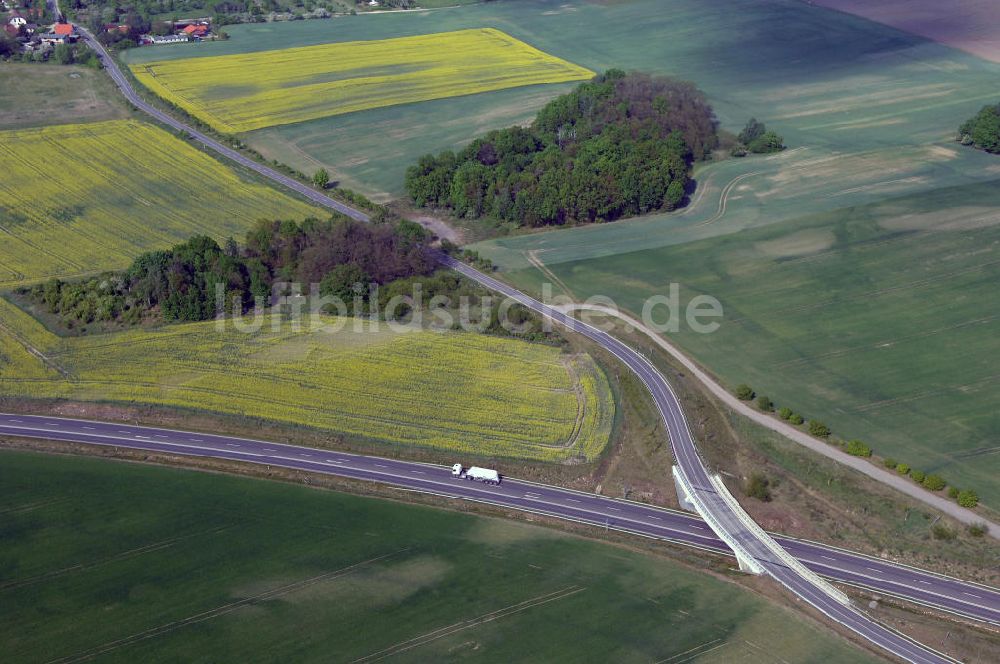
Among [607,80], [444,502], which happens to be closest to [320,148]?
[607,80]

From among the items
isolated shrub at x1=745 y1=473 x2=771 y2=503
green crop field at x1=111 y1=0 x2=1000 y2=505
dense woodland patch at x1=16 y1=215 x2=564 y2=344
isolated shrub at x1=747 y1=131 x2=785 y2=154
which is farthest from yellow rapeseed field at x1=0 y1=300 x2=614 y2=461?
isolated shrub at x1=747 y1=131 x2=785 y2=154

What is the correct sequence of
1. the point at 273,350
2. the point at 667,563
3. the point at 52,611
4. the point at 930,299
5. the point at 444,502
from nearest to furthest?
the point at 52,611 < the point at 667,563 < the point at 444,502 < the point at 273,350 < the point at 930,299

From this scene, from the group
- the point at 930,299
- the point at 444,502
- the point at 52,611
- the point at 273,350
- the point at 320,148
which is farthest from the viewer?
the point at 320,148

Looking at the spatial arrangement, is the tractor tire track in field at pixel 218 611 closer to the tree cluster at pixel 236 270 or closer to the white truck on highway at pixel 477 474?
the white truck on highway at pixel 477 474

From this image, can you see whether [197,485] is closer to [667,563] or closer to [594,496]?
[594,496]

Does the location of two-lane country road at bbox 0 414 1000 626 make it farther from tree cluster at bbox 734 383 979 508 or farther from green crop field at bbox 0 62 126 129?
green crop field at bbox 0 62 126 129

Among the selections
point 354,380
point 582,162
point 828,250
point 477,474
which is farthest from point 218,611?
point 828,250

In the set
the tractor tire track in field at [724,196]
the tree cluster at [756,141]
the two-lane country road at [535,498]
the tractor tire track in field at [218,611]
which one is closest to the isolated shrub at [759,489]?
the two-lane country road at [535,498]

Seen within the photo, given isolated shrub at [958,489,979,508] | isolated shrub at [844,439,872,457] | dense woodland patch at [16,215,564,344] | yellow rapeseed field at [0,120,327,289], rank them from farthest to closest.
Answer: yellow rapeseed field at [0,120,327,289] → dense woodland patch at [16,215,564,344] → isolated shrub at [844,439,872,457] → isolated shrub at [958,489,979,508]
